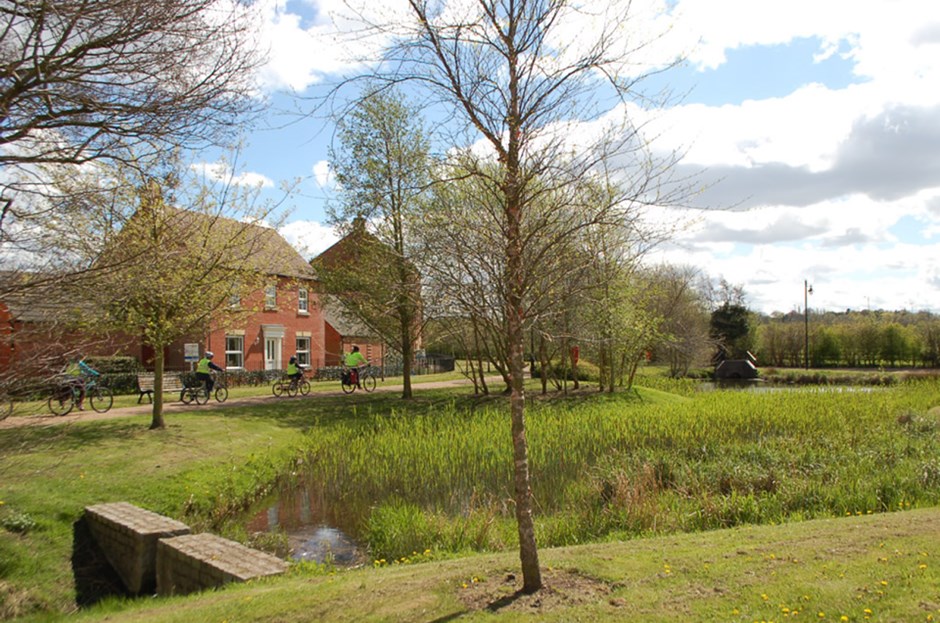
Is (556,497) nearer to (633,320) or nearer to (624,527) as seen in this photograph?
(624,527)

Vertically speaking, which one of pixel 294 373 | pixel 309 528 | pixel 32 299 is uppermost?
pixel 32 299

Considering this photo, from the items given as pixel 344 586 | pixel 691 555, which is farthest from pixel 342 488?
pixel 691 555

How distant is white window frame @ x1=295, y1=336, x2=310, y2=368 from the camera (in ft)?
115

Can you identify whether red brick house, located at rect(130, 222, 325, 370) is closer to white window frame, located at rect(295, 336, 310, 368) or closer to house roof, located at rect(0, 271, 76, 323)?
white window frame, located at rect(295, 336, 310, 368)

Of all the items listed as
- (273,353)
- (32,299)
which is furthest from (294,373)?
(32,299)

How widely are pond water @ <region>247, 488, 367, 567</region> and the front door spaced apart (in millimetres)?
22122

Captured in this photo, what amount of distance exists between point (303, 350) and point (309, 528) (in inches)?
1041

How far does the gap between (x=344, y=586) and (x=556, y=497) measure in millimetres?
4797

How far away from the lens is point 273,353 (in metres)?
33.2

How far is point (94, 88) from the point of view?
18.3 feet

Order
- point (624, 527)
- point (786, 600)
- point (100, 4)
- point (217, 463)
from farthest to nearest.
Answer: point (217, 463), point (624, 527), point (100, 4), point (786, 600)

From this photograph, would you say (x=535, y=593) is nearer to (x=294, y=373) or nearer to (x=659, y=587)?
(x=659, y=587)

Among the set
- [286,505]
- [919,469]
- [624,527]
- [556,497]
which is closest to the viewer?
[624,527]

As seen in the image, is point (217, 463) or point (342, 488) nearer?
point (342, 488)
